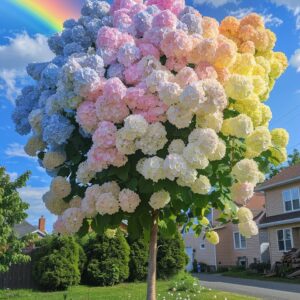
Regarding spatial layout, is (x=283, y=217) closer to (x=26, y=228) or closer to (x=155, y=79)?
(x=26, y=228)

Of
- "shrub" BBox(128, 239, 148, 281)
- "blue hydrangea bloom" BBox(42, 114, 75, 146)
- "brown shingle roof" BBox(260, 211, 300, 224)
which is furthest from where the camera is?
"brown shingle roof" BBox(260, 211, 300, 224)

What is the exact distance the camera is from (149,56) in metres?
4.12

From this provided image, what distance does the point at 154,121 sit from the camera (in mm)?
3805

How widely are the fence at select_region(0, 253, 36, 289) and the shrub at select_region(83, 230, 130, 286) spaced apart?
240 cm

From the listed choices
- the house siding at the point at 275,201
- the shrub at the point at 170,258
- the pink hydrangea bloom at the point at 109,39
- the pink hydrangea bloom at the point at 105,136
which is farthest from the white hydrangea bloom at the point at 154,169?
the house siding at the point at 275,201

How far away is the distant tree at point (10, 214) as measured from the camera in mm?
15159

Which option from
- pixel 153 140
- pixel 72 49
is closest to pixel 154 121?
pixel 153 140

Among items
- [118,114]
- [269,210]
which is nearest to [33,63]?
[118,114]

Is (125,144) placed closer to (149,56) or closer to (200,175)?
(200,175)

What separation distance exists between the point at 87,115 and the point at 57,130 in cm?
35

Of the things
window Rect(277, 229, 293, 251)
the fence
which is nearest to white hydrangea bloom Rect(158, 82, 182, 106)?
the fence

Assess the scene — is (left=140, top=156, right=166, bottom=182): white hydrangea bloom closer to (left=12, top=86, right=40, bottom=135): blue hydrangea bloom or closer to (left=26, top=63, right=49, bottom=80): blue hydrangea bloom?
(left=12, top=86, right=40, bottom=135): blue hydrangea bloom

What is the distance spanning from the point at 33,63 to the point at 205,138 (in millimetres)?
2646

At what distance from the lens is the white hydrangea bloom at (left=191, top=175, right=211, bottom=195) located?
3729mm
